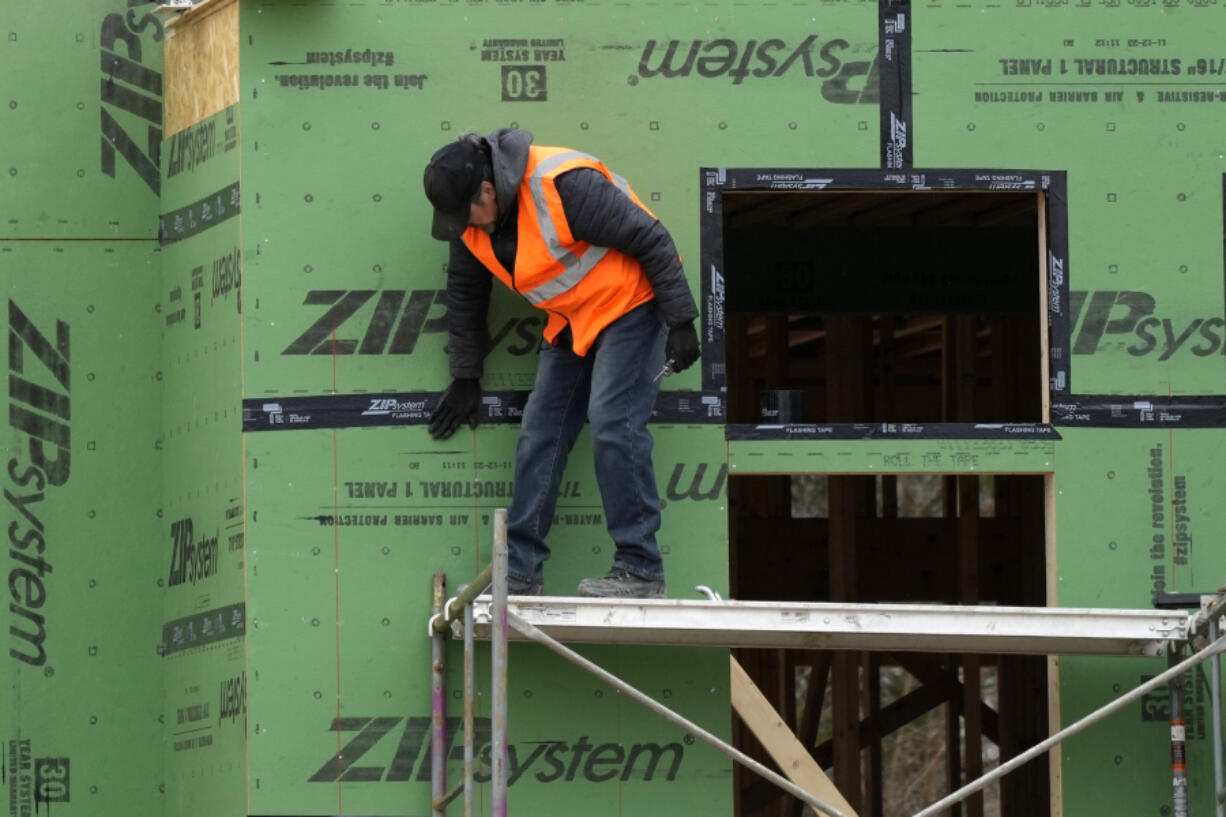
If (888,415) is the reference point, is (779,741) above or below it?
below

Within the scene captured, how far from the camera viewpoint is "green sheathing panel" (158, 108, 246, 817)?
902cm

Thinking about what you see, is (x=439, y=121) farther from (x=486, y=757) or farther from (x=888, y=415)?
(x=888, y=415)

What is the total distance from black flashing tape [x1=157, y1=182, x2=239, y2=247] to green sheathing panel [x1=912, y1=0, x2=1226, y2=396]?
119 inches

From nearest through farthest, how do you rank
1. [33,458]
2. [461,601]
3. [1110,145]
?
1. [461,601]
2. [1110,145]
3. [33,458]

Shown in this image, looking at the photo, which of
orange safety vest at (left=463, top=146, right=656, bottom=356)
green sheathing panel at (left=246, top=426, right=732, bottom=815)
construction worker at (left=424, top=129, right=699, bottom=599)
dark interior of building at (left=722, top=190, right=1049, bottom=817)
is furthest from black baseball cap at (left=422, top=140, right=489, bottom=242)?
dark interior of building at (left=722, top=190, right=1049, bottom=817)

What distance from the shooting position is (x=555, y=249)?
852 centimetres

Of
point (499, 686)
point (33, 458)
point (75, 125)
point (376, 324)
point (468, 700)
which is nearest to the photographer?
point (499, 686)

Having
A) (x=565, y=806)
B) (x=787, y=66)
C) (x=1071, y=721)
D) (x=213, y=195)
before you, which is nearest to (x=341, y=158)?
(x=213, y=195)

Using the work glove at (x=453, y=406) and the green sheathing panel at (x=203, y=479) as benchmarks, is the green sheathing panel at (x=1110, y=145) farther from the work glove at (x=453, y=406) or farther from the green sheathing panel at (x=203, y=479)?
the green sheathing panel at (x=203, y=479)

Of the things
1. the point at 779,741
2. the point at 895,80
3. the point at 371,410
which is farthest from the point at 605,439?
the point at 895,80

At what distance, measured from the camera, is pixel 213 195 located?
30.5 feet

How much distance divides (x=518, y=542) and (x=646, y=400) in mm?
797

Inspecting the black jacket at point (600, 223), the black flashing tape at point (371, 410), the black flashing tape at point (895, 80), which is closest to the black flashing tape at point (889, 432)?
the black flashing tape at point (371, 410)

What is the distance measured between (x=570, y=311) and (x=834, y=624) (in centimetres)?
170
